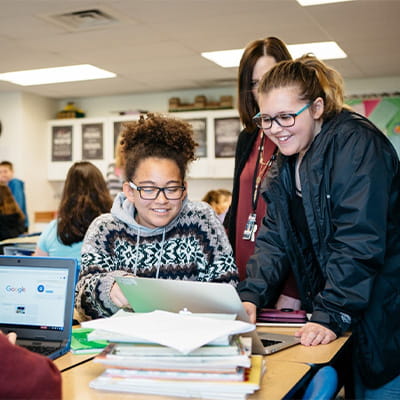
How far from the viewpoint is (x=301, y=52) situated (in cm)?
593

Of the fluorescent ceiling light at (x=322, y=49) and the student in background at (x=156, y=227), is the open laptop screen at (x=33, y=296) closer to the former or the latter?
the student in background at (x=156, y=227)

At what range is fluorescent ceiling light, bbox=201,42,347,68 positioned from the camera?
5.66m

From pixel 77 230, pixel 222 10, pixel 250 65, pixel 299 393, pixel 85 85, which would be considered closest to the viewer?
pixel 299 393

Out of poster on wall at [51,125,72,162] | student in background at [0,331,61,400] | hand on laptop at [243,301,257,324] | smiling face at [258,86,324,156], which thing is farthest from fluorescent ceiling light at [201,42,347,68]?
student in background at [0,331,61,400]

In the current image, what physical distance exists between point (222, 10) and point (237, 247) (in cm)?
258

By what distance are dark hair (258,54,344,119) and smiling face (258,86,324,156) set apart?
2cm

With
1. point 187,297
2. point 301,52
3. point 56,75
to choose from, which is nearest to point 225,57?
point 301,52

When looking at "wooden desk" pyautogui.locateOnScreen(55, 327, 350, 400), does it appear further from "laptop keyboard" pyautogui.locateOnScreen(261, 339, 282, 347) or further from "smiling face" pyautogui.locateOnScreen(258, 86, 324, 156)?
"smiling face" pyautogui.locateOnScreen(258, 86, 324, 156)

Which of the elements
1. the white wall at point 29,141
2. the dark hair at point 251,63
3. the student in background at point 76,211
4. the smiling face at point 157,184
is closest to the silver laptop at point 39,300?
the smiling face at point 157,184

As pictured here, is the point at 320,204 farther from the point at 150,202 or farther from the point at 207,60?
the point at 207,60

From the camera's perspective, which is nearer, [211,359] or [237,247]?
[211,359]

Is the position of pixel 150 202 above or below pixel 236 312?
above

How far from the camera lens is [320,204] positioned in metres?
1.70

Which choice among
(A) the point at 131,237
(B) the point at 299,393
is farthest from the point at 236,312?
(A) the point at 131,237
